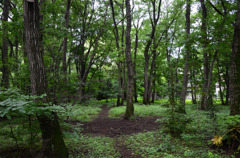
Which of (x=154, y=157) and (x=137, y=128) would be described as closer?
(x=154, y=157)

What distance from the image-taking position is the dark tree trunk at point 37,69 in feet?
11.5

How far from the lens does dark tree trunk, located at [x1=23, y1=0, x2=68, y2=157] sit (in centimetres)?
350

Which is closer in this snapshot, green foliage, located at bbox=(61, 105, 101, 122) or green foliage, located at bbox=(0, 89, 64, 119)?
green foliage, located at bbox=(0, 89, 64, 119)

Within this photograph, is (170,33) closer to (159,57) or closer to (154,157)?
(159,57)

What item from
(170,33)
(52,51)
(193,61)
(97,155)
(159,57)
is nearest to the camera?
(97,155)

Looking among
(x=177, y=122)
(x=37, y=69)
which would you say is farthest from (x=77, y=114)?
(x=177, y=122)

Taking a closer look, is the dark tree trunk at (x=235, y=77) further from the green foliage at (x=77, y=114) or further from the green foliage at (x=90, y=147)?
the green foliage at (x=77, y=114)

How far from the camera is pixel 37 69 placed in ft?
11.6

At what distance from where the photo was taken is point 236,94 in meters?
3.99

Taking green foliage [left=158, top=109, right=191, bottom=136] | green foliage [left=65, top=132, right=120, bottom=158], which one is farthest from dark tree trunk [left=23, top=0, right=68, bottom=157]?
green foliage [left=158, top=109, right=191, bottom=136]

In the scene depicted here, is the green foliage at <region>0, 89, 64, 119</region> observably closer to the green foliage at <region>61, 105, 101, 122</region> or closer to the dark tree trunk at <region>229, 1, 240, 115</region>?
the green foliage at <region>61, 105, 101, 122</region>

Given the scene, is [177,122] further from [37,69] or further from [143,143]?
[37,69]

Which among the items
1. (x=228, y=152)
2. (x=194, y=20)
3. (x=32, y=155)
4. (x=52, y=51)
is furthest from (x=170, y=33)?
(x=32, y=155)

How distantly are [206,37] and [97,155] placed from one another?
5.54 metres
